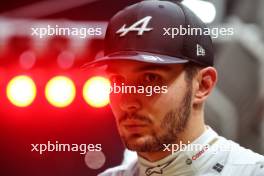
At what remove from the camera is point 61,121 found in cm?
146

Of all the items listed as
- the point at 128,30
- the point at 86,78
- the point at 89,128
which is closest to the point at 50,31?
the point at 86,78

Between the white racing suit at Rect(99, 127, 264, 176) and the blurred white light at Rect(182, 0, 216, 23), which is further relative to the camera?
the blurred white light at Rect(182, 0, 216, 23)

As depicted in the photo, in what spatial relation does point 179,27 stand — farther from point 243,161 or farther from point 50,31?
point 50,31

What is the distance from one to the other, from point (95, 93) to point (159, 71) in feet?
1.18

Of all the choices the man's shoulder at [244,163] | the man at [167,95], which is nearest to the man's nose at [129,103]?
the man at [167,95]

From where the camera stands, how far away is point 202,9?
1440 millimetres

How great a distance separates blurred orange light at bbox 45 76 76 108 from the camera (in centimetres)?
145

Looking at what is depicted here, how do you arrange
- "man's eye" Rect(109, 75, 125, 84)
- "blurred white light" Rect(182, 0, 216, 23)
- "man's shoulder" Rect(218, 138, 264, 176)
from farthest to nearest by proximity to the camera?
"blurred white light" Rect(182, 0, 216, 23) < "man's eye" Rect(109, 75, 125, 84) < "man's shoulder" Rect(218, 138, 264, 176)

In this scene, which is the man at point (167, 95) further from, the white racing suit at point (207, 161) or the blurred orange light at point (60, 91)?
the blurred orange light at point (60, 91)

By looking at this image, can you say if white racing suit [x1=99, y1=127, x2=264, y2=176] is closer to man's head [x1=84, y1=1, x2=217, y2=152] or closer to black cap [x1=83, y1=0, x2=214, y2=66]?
man's head [x1=84, y1=1, x2=217, y2=152]

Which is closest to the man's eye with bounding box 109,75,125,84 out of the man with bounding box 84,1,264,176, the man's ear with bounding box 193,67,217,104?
the man with bounding box 84,1,264,176

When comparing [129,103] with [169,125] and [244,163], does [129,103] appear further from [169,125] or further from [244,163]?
[244,163]

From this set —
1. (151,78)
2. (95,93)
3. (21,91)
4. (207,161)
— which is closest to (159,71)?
(151,78)

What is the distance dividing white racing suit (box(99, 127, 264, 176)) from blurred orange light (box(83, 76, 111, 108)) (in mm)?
328
